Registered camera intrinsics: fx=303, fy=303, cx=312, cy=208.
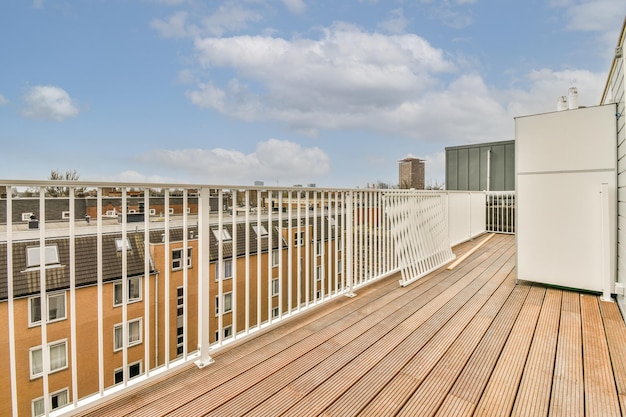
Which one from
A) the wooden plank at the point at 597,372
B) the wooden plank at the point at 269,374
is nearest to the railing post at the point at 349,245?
the wooden plank at the point at 269,374

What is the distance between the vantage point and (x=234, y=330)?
2.14m

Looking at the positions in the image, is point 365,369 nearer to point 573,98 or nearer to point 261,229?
point 261,229

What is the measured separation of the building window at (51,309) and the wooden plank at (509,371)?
2144mm

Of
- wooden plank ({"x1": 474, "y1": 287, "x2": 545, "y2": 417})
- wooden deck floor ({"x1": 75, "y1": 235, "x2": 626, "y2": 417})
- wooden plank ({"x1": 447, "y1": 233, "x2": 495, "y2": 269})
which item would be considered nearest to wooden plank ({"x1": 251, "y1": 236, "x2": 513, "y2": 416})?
wooden deck floor ({"x1": 75, "y1": 235, "x2": 626, "y2": 417})

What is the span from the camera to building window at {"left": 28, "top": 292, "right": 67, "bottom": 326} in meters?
1.48

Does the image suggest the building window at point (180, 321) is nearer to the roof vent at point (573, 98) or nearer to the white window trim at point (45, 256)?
the white window trim at point (45, 256)

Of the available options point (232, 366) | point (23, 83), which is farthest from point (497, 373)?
point (23, 83)

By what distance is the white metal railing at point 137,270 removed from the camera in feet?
4.52

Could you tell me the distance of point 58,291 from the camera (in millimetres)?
1553

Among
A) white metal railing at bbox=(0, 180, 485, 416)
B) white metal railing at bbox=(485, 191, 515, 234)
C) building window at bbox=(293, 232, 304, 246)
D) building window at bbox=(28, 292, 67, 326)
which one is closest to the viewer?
white metal railing at bbox=(0, 180, 485, 416)

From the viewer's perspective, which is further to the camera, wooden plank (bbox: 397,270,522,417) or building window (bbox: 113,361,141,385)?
building window (bbox: 113,361,141,385)

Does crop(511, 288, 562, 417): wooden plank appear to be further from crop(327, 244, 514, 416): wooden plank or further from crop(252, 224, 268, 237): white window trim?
crop(252, 224, 268, 237): white window trim

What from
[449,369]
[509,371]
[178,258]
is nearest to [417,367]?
[449,369]

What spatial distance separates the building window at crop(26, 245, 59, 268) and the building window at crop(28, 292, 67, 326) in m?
0.17
